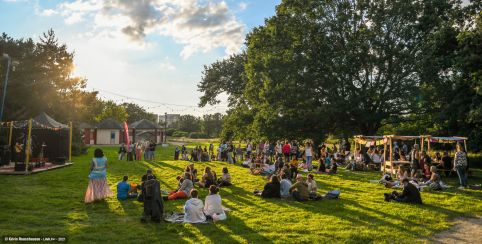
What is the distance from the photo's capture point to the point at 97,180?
1380 centimetres

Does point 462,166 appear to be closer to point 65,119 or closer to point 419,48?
point 419,48

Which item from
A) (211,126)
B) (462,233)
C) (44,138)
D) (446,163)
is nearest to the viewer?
(462,233)

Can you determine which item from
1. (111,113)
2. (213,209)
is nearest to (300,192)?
(213,209)

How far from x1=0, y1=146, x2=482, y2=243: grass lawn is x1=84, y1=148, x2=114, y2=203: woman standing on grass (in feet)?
1.05

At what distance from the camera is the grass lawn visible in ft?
31.1

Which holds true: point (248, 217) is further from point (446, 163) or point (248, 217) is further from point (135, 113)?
point (135, 113)

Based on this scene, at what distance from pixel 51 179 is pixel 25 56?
24381 mm

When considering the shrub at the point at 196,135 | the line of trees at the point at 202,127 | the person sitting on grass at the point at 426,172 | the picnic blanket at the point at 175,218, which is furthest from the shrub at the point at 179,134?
the picnic blanket at the point at 175,218

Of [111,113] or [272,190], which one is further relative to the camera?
[111,113]

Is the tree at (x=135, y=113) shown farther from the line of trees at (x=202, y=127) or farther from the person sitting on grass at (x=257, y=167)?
the person sitting on grass at (x=257, y=167)

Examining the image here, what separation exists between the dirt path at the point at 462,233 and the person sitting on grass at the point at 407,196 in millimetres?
2239

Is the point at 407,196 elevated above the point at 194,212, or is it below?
above

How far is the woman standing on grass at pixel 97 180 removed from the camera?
13.5 metres

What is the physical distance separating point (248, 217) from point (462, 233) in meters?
5.66
